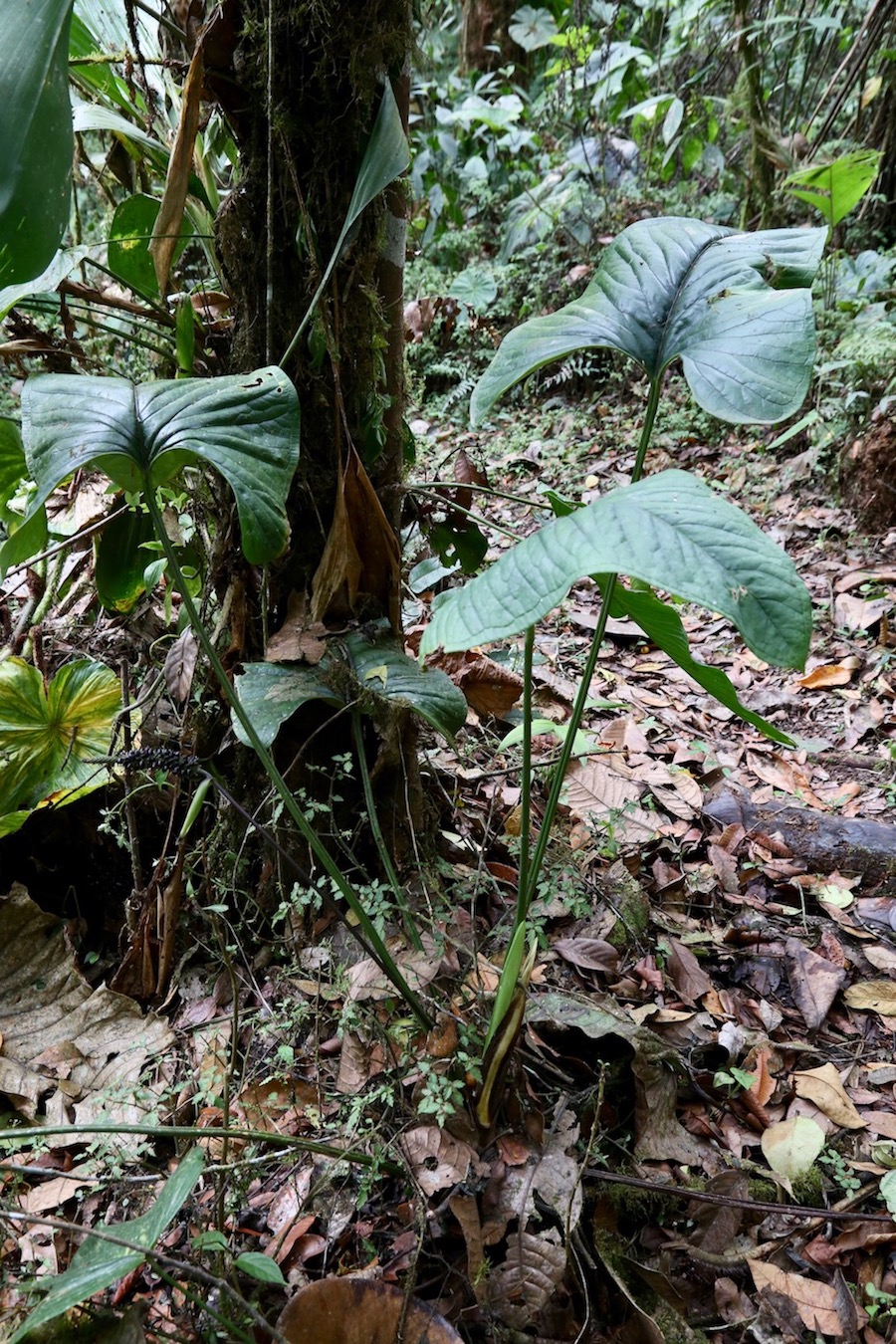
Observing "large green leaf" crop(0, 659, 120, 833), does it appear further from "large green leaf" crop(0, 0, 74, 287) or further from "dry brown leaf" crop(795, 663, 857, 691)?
"dry brown leaf" crop(795, 663, 857, 691)

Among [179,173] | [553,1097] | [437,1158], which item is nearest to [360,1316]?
[437,1158]

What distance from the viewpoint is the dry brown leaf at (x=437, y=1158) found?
1.12 metres

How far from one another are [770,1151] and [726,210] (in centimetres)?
491

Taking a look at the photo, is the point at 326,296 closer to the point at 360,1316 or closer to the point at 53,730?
the point at 53,730

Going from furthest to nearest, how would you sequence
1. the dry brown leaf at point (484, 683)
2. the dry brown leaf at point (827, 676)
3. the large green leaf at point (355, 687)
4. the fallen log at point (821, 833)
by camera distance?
the dry brown leaf at point (827, 676)
the dry brown leaf at point (484, 683)
the fallen log at point (821, 833)
the large green leaf at point (355, 687)

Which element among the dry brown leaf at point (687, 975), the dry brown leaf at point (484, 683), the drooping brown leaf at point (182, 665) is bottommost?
the dry brown leaf at point (687, 975)

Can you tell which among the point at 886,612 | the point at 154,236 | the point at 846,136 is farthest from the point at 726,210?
the point at 154,236

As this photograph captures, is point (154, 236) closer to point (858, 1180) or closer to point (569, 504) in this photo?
point (569, 504)

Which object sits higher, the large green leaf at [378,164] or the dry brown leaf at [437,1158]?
the large green leaf at [378,164]

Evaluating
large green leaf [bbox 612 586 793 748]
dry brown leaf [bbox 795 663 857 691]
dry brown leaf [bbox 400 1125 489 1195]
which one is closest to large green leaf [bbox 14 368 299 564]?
large green leaf [bbox 612 586 793 748]

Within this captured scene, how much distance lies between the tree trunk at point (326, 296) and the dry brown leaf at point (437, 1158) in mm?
531

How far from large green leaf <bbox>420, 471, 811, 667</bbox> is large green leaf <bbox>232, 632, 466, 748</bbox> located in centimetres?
48

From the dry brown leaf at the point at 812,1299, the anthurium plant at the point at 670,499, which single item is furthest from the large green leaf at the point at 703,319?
the dry brown leaf at the point at 812,1299

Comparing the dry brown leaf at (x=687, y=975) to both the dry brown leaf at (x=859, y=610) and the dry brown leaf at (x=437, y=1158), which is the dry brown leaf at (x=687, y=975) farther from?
the dry brown leaf at (x=859, y=610)
